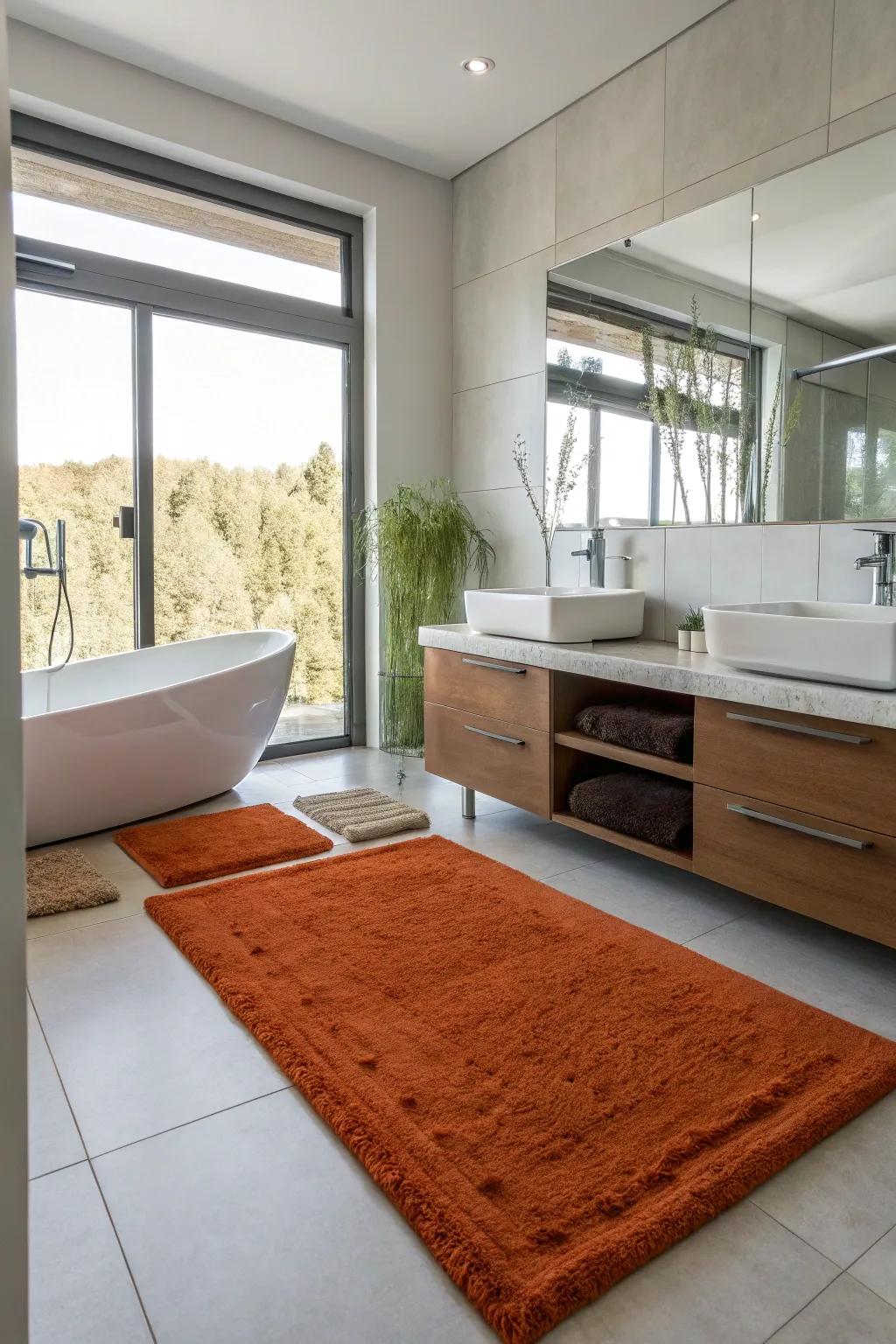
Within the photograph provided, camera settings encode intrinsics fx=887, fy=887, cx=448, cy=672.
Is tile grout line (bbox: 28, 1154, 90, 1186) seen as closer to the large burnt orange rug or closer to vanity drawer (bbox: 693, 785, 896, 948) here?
the large burnt orange rug

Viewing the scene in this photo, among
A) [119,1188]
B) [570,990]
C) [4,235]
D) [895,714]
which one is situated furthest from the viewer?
[570,990]

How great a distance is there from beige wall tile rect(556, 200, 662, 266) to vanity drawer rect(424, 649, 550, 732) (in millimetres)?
1697

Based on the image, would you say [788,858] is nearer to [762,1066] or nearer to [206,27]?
[762,1066]

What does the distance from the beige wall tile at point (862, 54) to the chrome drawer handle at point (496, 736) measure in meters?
2.09

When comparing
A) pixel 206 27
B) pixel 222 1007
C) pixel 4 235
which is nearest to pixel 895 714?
pixel 222 1007

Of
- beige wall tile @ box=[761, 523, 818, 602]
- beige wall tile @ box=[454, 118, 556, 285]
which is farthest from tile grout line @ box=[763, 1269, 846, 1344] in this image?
beige wall tile @ box=[454, 118, 556, 285]

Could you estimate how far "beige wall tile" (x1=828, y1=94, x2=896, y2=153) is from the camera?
2.48 metres

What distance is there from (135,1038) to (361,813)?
150 centimetres

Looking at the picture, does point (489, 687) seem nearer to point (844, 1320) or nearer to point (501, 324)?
point (501, 324)

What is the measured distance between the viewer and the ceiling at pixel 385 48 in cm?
302

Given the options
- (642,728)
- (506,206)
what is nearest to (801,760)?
(642,728)

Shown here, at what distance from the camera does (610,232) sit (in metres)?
3.39

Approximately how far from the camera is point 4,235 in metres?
0.65

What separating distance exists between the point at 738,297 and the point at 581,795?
1703 mm
